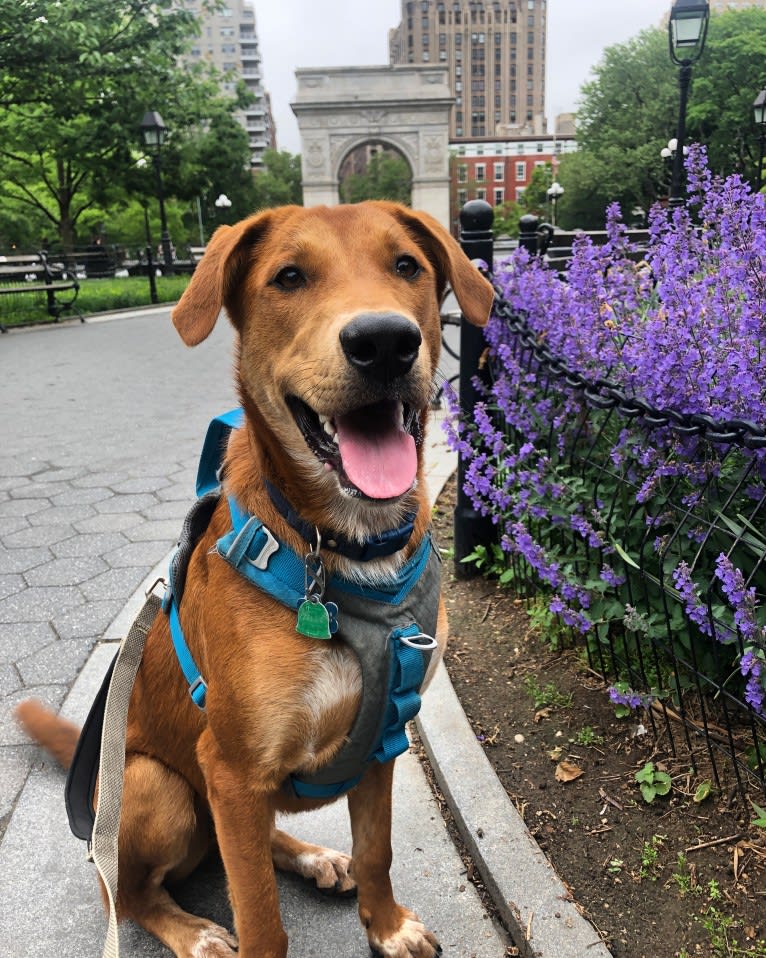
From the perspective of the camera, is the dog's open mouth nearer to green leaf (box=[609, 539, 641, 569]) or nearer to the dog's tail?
green leaf (box=[609, 539, 641, 569])

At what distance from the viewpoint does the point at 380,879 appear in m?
2.16

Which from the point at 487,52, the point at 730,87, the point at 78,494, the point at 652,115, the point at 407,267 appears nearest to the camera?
the point at 407,267

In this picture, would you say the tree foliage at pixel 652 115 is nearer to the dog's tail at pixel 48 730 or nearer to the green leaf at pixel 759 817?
the green leaf at pixel 759 817

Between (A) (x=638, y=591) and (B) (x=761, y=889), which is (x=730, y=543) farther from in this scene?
(B) (x=761, y=889)

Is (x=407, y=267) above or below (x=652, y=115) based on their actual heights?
below

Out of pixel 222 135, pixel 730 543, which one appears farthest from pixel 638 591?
pixel 222 135

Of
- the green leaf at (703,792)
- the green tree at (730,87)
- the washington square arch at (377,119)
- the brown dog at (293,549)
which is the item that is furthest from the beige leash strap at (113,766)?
the washington square arch at (377,119)

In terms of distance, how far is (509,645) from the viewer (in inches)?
141

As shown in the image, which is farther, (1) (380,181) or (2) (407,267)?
(1) (380,181)

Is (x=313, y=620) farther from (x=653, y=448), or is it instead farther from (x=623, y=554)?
(x=653, y=448)

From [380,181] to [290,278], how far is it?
3909 inches

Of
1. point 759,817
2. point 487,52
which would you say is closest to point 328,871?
point 759,817

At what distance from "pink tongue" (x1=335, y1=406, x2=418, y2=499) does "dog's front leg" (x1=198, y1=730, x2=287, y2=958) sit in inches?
29.9

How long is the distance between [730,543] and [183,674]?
70.0 inches
